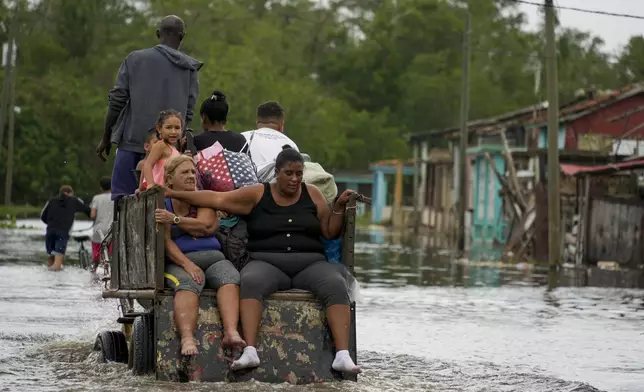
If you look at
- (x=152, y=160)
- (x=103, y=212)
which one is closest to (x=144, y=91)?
(x=152, y=160)

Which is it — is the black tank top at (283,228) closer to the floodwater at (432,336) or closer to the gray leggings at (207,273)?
the gray leggings at (207,273)

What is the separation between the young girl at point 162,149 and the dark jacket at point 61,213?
14540mm

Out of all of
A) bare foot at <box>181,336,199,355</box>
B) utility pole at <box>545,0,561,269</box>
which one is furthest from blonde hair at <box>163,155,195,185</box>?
utility pole at <box>545,0,561,269</box>

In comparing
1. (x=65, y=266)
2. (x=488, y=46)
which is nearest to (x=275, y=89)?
(x=488, y=46)

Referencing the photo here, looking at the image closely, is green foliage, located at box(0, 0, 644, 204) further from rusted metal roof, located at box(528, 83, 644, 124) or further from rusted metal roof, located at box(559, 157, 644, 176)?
rusted metal roof, located at box(559, 157, 644, 176)

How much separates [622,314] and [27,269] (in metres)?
10.5

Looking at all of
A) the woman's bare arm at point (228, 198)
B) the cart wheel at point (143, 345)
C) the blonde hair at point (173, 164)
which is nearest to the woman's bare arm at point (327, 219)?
the woman's bare arm at point (228, 198)

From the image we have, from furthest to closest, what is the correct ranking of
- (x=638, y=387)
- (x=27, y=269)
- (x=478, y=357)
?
(x=27, y=269)
(x=478, y=357)
(x=638, y=387)

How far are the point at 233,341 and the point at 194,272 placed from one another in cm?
54

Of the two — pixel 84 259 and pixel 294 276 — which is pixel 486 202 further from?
pixel 294 276

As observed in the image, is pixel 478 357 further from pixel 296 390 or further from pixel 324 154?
pixel 324 154

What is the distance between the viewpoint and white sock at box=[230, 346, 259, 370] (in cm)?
958

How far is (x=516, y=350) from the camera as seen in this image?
43.9ft

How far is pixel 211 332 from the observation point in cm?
978
